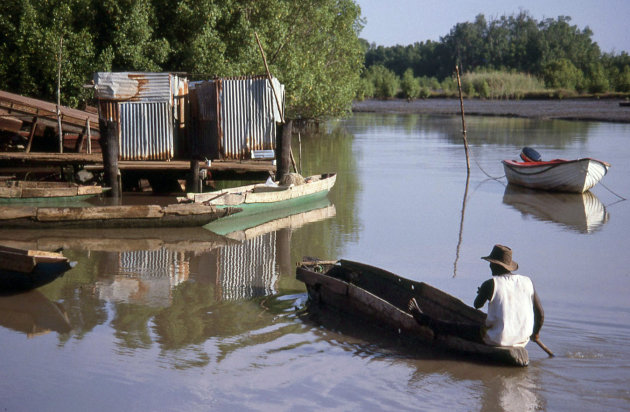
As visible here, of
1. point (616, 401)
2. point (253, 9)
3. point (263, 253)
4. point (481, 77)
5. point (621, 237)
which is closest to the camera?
point (616, 401)

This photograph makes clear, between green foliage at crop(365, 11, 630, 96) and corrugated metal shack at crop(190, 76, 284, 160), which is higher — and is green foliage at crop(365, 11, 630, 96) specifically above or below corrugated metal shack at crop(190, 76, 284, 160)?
above

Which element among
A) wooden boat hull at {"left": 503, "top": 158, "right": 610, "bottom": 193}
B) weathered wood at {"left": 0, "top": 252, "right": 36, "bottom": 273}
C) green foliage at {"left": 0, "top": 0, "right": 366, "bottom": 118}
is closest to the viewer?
weathered wood at {"left": 0, "top": 252, "right": 36, "bottom": 273}

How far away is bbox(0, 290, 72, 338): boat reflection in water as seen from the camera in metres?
8.27

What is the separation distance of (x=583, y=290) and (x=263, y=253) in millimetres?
5313

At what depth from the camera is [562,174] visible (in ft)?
61.6

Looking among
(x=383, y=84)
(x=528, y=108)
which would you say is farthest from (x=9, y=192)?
(x=383, y=84)

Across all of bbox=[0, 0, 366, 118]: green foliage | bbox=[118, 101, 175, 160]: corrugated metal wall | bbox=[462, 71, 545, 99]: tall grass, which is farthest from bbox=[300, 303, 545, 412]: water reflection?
bbox=[462, 71, 545, 99]: tall grass

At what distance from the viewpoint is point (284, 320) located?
8.55 metres

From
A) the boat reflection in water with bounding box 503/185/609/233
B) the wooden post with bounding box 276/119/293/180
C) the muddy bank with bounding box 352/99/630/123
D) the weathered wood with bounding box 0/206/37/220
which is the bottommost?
the boat reflection in water with bounding box 503/185/609/233

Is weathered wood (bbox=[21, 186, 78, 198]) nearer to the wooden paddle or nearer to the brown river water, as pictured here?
the brown river water

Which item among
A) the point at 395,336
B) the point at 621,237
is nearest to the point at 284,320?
the point at 395,336

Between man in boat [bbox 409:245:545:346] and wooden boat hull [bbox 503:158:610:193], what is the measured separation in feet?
40.8

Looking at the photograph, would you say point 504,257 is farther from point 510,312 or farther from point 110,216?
point 110,216

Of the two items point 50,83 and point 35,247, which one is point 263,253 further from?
point 50,83
